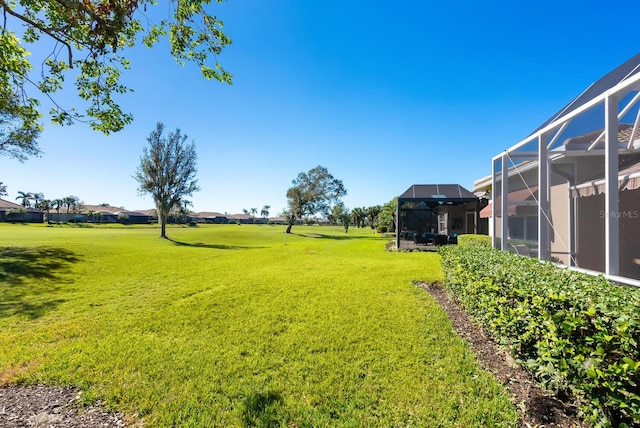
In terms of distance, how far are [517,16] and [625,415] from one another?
1052 cm

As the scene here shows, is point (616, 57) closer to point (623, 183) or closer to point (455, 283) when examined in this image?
point (623, 183)

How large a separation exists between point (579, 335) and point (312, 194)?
4033 cm

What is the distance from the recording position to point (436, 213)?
2459 cm

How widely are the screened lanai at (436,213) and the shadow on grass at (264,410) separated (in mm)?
15788

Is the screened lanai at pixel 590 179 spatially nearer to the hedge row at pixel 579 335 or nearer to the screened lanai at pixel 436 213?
the hedge row at pixel 579 335

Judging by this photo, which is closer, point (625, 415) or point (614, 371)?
point (614, 371)

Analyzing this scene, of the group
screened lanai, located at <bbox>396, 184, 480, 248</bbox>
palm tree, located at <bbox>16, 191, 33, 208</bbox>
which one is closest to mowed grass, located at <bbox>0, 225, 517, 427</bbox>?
screened lanai, located at <bbox>396, 184, 480, 248</bbox>

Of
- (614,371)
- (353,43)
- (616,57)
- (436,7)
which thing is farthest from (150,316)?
(616,57)

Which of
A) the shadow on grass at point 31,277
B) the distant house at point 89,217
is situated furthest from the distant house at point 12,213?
the shadow on grass at point 31,277

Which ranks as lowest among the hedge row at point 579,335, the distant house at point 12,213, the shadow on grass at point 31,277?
the shadow on grass at point 31,277

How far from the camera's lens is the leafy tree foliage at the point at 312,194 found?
41719 mm

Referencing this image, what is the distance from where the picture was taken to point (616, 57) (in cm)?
779

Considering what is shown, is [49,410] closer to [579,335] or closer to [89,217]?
[579,335]

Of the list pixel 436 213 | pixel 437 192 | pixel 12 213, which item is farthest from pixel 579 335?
pixel 12 213
